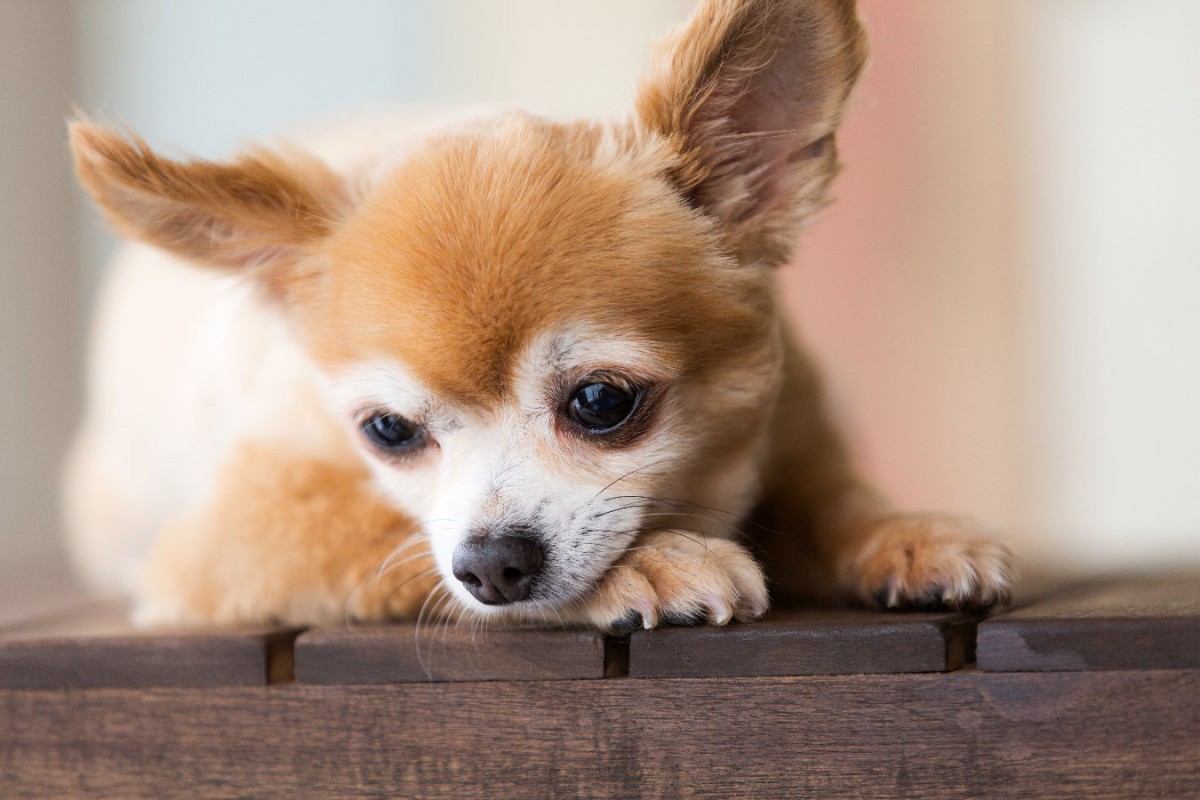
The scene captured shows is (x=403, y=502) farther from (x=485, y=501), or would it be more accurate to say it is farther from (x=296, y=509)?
(x=485, y=501)

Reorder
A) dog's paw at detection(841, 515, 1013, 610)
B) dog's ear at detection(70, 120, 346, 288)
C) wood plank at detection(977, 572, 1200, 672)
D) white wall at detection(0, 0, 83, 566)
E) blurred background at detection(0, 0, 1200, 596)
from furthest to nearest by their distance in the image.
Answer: blurred background at detection(0, 0, 1200, 596) < white wall at detection(0, 0, 83, 566) < dog's ear at detection(70, 120, 346, 288) < dog's paw at detection(841, 515, 1013, 610) < wood plank at detection(977, 572, 1200, 672)

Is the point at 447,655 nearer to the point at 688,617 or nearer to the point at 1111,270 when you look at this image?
the point at 688,617

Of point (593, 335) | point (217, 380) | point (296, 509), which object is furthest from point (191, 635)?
point (217, 380)

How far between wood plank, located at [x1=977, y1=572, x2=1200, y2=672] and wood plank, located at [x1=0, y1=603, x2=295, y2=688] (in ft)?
3.36

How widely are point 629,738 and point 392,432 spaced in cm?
66

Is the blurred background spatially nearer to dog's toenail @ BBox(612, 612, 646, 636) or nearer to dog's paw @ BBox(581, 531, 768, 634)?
dog's paw @ BBox(581, 531, 768, 634)

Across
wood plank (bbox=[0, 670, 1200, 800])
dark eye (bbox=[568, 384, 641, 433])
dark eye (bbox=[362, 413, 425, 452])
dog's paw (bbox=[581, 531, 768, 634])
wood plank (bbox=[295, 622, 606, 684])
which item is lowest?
wood plank (bbox=[0, 670, 1200, 800])

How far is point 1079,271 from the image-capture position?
15.1ft

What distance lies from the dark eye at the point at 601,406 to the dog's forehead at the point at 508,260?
92 mm

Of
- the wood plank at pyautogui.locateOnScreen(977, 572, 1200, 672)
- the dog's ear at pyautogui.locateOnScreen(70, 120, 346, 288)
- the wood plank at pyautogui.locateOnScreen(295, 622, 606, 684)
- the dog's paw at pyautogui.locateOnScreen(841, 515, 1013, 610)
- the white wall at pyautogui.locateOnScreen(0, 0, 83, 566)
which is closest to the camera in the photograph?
the wood plank at pyautogui.locateOnScreen(977, 572, 1200, 672)

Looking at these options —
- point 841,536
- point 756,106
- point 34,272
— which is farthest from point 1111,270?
point 34,272

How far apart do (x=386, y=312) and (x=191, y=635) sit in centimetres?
59

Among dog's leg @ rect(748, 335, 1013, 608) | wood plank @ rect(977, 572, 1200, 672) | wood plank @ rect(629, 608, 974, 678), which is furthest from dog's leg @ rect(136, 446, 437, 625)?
wood plank @ rect(977, 572, 1200, 672)

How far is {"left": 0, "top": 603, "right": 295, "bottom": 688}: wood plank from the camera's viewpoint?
5.65 ft
